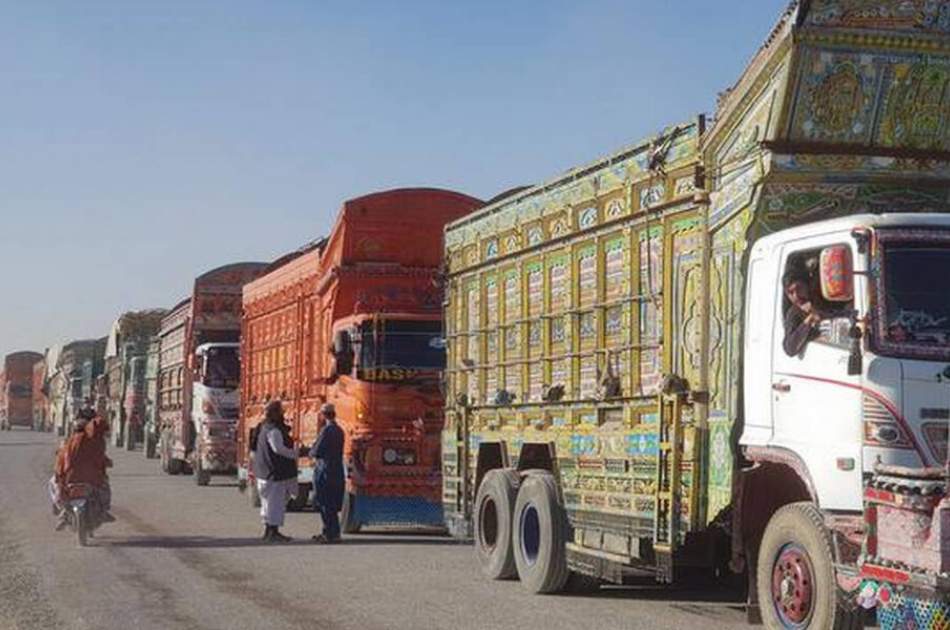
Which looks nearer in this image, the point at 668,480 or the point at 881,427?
the point at 881,427

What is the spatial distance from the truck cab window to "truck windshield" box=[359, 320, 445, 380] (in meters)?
9.43

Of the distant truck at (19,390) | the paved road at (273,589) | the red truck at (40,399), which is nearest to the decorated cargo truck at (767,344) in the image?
the paved road at (273,589)

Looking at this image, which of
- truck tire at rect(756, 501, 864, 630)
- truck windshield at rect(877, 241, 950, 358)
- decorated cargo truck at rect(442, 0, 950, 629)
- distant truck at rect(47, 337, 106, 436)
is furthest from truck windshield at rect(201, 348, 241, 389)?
distant truck at rect(47, 337, 106, 436)

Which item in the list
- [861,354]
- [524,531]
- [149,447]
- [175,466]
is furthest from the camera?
[149,447]

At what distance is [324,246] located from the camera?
21266 mm

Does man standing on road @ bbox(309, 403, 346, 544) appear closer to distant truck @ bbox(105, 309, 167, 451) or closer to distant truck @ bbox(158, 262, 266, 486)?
distant truck @ bbox(158, 262, 266, 486)

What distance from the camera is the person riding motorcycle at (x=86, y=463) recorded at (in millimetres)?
17875

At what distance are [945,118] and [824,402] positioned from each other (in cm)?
244

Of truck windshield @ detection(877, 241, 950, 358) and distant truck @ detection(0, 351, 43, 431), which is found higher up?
distant truck @ detection(0, 351, 43, 431)

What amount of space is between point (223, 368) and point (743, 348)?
2149 cm

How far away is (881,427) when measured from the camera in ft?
27.5

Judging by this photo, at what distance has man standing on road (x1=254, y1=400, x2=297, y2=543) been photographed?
18.2 meters

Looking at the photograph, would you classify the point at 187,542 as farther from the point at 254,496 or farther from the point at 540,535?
the point at 254,496

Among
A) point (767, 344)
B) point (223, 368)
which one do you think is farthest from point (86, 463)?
point (223, 368)
